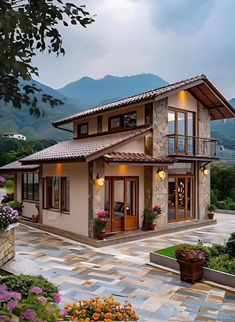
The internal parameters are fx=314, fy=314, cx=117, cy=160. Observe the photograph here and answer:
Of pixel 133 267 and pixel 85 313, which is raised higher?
pixel 85 313

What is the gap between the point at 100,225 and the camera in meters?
10.9

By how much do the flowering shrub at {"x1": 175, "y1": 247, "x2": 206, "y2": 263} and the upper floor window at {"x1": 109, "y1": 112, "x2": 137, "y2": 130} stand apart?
7.43 m

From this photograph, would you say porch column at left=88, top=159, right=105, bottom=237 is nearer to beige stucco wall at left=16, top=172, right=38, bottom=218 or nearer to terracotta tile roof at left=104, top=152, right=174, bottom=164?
terracotta tile roof at left=104, top=152, right=174, bottom=164

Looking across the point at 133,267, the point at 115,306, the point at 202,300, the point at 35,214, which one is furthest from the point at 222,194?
the point at 115,306

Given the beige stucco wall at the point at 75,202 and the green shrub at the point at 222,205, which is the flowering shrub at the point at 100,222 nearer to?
the beige stucco wall at the point at 75,202

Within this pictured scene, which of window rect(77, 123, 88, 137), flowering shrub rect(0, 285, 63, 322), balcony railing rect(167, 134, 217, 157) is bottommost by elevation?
flowering shrub rect(0, 285, 63, 322)

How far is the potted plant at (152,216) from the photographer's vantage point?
495 inches

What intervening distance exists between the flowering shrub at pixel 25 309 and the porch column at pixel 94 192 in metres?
7.80

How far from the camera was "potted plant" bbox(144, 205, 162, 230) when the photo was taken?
12.6 metres

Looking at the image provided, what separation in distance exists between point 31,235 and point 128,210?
3912 millimetres

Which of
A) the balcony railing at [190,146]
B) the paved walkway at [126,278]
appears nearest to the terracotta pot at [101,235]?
the paved walkway at [126,278]

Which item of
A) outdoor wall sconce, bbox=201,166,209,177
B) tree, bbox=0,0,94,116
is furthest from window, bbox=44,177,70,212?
tree, bbox=0,0,94,116

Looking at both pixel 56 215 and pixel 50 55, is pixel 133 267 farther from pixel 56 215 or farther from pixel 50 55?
pixel 50 55

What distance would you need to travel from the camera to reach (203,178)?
52.0 ft
